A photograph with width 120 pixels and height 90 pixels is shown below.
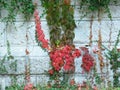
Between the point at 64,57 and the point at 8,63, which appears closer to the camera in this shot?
the point at 64,57

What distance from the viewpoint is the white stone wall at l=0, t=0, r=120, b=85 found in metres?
7.08

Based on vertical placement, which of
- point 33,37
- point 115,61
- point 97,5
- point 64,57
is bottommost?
point 115,61

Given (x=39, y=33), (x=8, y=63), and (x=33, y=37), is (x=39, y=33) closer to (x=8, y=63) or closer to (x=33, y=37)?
(x=33, y=37)

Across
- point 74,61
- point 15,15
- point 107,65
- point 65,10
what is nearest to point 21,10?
point 15,15

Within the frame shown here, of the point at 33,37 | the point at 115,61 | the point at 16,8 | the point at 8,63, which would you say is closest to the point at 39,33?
the point at 33,37

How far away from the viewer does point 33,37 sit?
7.12 m

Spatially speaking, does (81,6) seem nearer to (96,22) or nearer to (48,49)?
(96,22)

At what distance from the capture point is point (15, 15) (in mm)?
7020

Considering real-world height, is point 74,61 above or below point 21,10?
below

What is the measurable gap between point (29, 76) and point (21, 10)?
1.06 metres

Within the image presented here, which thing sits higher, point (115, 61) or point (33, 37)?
point (33, 37)

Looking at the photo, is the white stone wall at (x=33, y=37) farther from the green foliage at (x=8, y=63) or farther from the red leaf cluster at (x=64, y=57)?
the red leaf cluster at (x=64, y=57)

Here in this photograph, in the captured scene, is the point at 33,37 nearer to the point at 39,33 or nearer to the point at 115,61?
the point at 39,33

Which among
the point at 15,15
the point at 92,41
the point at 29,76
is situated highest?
the point at 15,15
